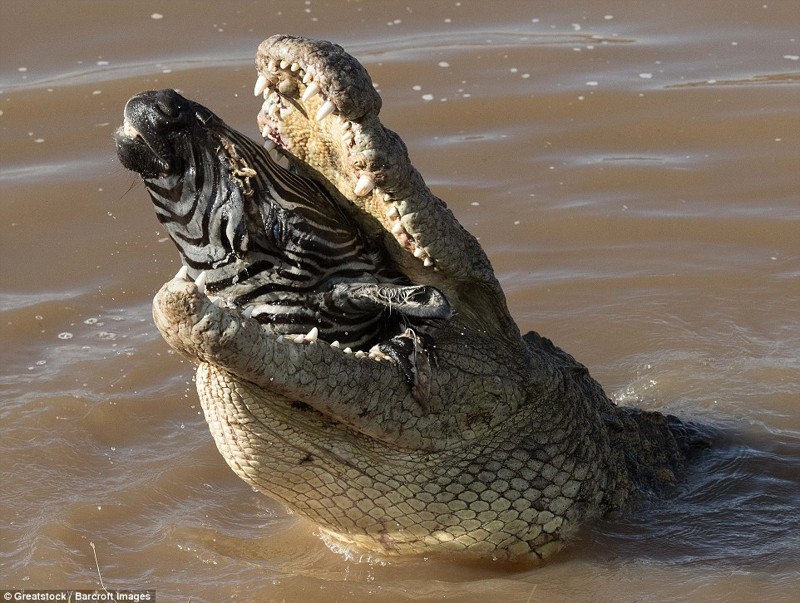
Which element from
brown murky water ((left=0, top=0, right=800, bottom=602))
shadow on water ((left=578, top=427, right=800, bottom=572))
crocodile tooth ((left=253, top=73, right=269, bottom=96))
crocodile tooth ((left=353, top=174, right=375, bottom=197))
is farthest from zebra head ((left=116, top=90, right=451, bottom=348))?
shadow on water ((left=578, top=427, right=800, bottom=572))

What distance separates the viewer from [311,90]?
3445 mm

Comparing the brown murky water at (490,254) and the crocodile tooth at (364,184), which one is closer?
the crocodile tooth at (364,184)

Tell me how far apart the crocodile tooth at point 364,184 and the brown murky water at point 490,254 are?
1.56m

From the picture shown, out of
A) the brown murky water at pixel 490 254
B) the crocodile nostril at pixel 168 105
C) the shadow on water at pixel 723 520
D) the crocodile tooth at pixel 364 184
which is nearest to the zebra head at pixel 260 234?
the crocodile nostril at pixel 168 105

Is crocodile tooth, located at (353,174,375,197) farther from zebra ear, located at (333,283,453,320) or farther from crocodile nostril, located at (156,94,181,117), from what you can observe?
crocodile nostril, located at (156,94,181,117)

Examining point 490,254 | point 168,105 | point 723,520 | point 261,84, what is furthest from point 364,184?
point 490,254

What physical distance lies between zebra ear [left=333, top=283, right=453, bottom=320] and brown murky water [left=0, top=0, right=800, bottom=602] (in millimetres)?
1147

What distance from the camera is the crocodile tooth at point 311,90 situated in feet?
11.2

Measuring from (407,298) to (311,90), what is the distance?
2.41 feet

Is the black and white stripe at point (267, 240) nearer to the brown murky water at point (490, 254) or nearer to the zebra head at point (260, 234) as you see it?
the zebra head at point (260, 234)

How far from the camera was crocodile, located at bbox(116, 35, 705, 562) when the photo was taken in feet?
11.5

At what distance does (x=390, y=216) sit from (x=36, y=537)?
7.68 ft

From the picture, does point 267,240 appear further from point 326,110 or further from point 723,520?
point 723,520

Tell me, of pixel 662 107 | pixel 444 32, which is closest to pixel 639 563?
pixel 662 107
